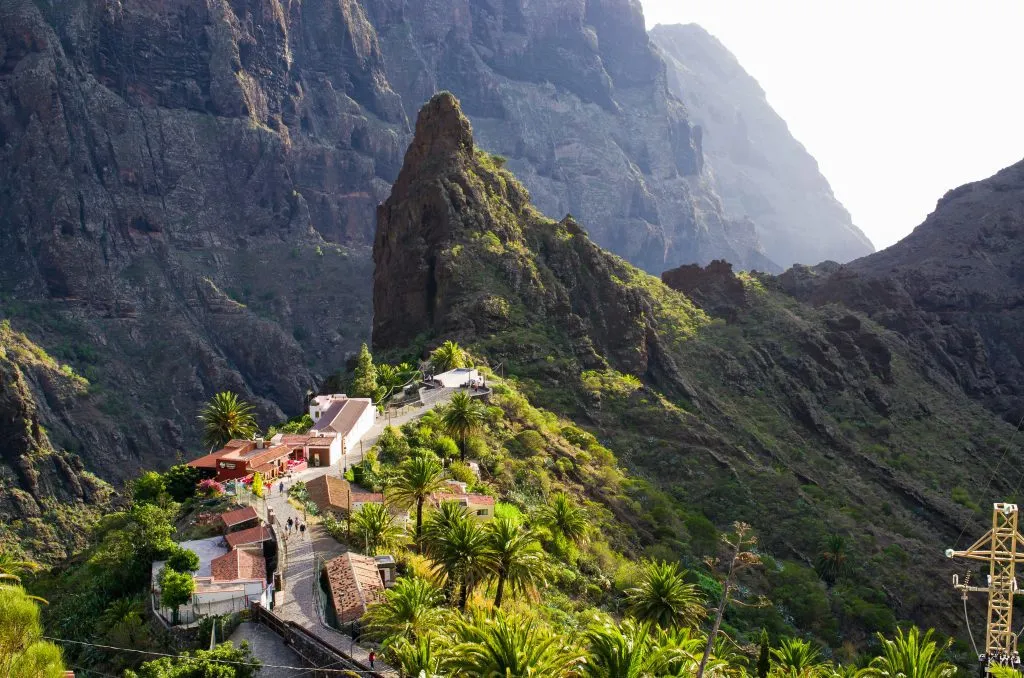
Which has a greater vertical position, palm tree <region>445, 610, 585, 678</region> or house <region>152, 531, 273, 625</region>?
palm tree <region>445, 610, 585, 678</region>

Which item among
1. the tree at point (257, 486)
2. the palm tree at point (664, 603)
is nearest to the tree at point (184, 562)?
the tree at point (257, 486)

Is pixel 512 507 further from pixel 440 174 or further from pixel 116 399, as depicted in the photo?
pixel 116 399

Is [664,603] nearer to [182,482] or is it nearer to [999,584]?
[999,584]

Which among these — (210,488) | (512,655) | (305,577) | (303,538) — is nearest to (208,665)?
(305,577)

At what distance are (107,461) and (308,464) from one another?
303 ft

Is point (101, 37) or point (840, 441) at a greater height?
point (101, 37)

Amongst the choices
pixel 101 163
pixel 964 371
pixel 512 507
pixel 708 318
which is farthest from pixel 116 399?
pixel 964 371

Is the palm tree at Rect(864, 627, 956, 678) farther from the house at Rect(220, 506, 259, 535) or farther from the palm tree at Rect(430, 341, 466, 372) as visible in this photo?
the palm tree at Rect(430, 341, 466, 372)

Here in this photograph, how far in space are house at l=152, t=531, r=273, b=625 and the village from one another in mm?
39

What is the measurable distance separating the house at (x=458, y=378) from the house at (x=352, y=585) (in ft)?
114

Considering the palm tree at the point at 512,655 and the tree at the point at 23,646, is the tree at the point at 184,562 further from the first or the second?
the palm tree at the point at 512,655

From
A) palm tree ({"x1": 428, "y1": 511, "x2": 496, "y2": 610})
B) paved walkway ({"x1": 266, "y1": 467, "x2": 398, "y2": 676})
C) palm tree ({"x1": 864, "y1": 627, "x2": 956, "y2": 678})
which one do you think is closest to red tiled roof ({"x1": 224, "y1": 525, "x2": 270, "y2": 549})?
paved walkway ({"x1": 266, "y1": 467, "x2": 398, "y2": 676})

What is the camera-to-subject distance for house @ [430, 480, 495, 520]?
45.9 m

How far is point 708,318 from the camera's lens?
114125mm
